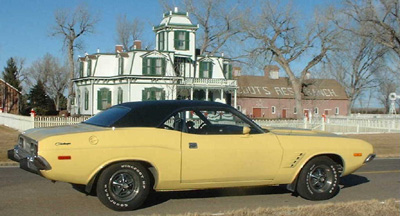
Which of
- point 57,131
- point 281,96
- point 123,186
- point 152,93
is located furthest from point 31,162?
point 281,96

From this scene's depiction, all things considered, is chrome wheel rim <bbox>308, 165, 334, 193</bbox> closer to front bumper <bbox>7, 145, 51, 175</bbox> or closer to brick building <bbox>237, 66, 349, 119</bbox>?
front bumper <bbox>7, 145, 51, 175</bbox>

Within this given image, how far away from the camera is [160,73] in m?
43.0

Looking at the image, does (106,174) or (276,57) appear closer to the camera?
(106,174)

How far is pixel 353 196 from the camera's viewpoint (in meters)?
8.65

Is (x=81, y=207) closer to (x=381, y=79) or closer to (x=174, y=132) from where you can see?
(x=174, y=132)

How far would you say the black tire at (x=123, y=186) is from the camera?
22.8 ft

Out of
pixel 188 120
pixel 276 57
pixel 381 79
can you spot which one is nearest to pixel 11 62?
pixel 276 57

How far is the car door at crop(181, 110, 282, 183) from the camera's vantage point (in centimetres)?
735

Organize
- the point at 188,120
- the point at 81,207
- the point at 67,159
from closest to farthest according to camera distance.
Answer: the point at 67,159 → the point at 81,207 → the point at 188,120

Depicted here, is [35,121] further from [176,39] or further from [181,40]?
[181,40]

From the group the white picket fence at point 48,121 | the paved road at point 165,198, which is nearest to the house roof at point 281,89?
the white picket fence at point 48,121

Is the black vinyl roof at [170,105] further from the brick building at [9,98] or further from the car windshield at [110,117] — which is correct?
the brick building at [9,98]

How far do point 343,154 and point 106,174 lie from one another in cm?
401

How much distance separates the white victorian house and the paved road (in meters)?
31.3
